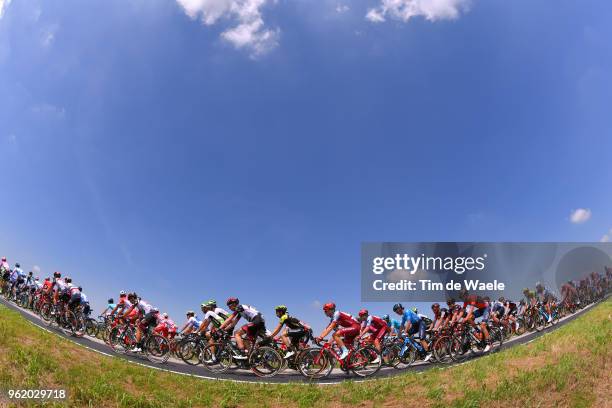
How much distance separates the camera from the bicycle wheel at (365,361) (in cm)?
1357

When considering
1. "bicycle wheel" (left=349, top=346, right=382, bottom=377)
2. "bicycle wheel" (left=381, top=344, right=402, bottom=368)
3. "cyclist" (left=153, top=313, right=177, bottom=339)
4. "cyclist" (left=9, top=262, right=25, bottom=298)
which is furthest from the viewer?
"cyclist" (left=9, top=262, right=25, bottom=298)

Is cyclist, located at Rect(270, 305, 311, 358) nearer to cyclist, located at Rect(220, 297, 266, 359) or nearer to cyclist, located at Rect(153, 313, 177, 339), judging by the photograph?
cyclist, located at Rect(220, 297, 266, 359)

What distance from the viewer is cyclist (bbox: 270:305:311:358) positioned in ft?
44.2

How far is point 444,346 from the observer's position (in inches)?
595

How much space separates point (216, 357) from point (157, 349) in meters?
3.06

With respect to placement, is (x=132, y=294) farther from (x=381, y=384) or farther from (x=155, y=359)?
(x=381, y=384)

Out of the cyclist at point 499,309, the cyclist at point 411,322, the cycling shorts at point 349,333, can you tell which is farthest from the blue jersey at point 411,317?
the cyclist at point 499,309

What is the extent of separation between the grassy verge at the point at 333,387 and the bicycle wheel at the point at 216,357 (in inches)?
56.2

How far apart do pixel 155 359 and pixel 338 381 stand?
7.56 m

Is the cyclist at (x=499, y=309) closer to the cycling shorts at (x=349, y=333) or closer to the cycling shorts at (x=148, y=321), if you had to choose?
the cycling shorts at (x=349, y=333)

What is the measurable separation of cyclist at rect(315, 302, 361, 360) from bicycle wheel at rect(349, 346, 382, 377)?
0.48 m

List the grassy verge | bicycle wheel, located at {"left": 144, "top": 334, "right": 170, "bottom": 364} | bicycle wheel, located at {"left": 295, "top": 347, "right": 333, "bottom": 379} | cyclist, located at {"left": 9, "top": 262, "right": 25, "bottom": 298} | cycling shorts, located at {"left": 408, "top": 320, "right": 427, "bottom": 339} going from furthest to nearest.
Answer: cyclist, located at {"left": 9, "top": 262, "right": 25, "bottom": 298}
cycling shorts, located at {"left": 408, "top": 320, "right": 427, "bottom": 339}
bicycle wheel, located at {"left": 144, "top": 334, "right": 170, "bottom": 364}
bicycle wheel, located at {"left": 295, "top": 347, "right": 333, "bottom": 379}
the grassy verge

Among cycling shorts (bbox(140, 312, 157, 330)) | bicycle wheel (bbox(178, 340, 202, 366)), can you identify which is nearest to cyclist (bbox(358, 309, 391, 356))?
bicycle wheel (bbox(178, 340, 202, 366))

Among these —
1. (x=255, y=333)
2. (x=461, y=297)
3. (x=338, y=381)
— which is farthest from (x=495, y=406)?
(x=255, y=333)
